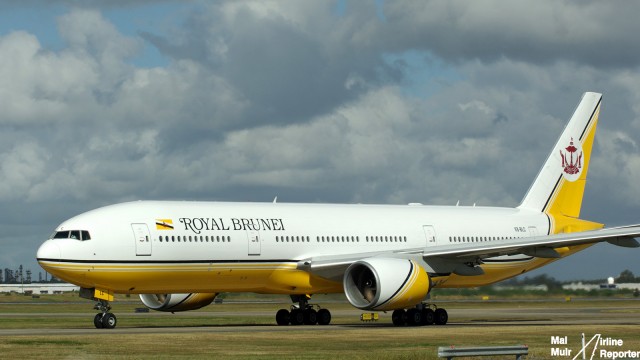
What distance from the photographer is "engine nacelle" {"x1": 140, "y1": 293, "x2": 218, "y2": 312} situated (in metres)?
45.4

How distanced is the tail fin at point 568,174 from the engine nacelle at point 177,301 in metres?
17.3

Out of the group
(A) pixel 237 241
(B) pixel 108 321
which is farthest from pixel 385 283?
(B) pixel 108 321

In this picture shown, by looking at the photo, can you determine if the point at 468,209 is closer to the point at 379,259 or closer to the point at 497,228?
the point at 497,228

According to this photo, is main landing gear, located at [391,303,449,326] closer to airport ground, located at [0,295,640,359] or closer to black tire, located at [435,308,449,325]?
black tire, located at [435,308,449,325]

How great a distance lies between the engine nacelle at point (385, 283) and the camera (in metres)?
39.6

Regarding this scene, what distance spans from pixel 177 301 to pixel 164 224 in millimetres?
7101

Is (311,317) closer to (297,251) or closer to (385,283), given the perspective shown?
(297,251)

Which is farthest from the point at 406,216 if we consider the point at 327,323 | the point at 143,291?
the point at 143,291

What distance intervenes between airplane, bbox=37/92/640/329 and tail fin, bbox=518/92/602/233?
2121 millimetres

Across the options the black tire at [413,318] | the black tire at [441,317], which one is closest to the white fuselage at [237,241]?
the black tire at [441,317]

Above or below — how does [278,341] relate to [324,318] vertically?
below

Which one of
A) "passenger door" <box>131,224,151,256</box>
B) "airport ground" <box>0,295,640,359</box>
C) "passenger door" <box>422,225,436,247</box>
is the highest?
"passenger door" <box>422,225,436,247</box>

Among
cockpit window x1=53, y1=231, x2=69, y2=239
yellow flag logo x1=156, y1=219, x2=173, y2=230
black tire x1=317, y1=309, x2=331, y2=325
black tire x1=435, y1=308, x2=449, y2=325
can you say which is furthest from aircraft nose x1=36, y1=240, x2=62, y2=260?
black tire x1=435, y1=308, x2=449, y2=325

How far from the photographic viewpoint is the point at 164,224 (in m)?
39.3
